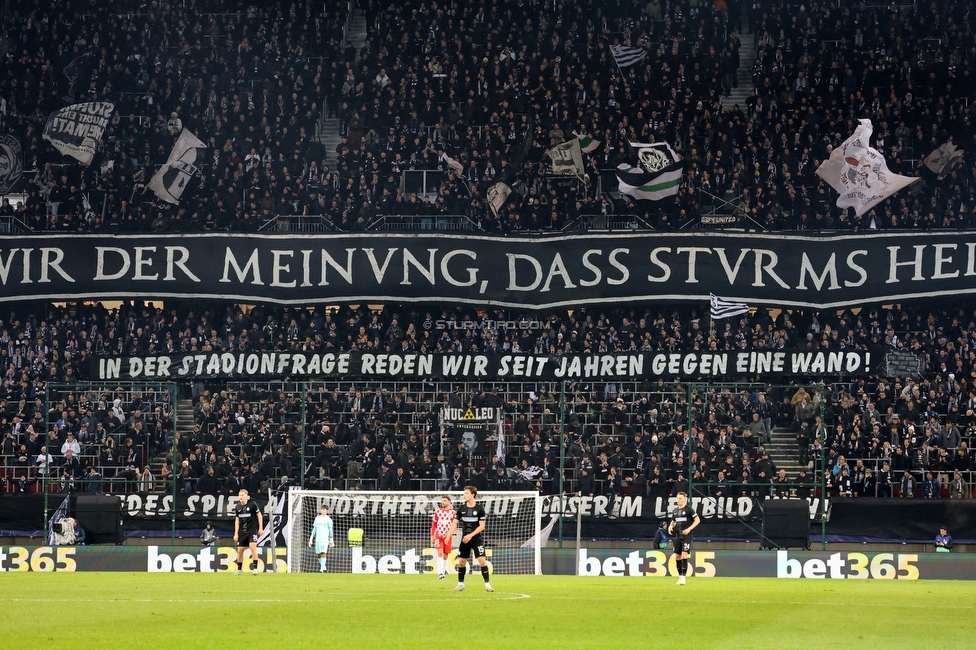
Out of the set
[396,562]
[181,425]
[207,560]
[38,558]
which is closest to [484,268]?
[181,425]

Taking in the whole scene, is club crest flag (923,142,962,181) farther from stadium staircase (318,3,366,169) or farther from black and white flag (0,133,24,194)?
black and white flag (0,133,24,194)

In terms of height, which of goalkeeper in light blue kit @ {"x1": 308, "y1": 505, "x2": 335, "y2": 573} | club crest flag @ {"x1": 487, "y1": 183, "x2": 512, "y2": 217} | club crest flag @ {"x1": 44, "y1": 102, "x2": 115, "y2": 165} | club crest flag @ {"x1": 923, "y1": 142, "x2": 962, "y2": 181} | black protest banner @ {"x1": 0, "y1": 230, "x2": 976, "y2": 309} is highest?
club crest flag @ {"x1": 44, "y1": 102, "x2": 115, "y2": 165}

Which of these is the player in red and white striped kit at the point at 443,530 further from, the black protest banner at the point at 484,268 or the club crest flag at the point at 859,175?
the club crest flag at the point at 859,175

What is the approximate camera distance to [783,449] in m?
32.5

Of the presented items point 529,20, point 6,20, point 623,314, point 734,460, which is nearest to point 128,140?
point 6,20

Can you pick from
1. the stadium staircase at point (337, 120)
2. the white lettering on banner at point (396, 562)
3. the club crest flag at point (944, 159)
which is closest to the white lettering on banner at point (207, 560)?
the white lettering on banner at point (396, 562)

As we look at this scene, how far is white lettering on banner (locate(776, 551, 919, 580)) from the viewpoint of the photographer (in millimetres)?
28109

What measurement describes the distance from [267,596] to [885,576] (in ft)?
44.3

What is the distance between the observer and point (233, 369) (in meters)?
34.8

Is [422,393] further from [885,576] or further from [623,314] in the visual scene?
[885,576]

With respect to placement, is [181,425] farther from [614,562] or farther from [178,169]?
[614,562]

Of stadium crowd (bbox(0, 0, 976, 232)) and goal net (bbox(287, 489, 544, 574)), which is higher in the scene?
stadium crowd (bbox(0, 0, 976, 232))

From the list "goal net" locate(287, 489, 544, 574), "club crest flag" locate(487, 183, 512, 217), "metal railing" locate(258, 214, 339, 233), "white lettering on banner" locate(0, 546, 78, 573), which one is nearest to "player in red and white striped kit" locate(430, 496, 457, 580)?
"goal net" locate(287, 489, 544, 574)

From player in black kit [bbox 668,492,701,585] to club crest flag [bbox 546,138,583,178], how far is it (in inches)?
628
